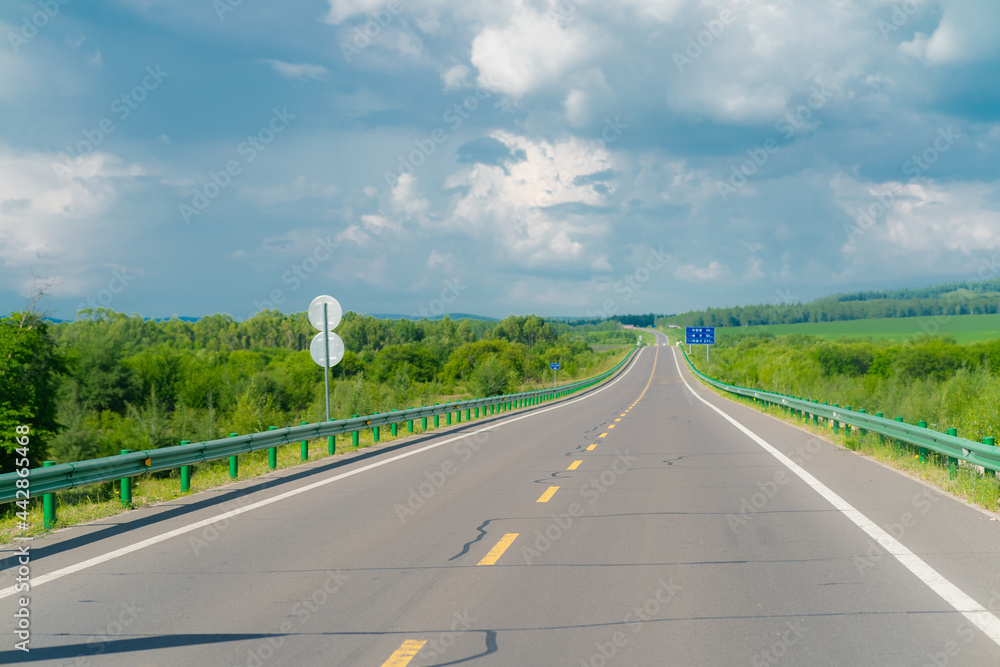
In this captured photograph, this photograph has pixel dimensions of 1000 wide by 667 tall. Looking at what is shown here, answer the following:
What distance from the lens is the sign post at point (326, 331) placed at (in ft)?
57.0

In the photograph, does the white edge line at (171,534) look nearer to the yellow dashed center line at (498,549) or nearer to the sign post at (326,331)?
the sign post at (326,331)

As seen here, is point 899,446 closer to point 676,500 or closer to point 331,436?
point 676,500

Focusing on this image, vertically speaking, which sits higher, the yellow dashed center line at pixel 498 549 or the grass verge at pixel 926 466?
the yellow dashed center line at pixel 498 549

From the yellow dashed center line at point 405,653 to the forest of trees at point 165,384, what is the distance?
29099mm

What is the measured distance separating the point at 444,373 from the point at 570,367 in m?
27.1

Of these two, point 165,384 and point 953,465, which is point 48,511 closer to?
point 953,465

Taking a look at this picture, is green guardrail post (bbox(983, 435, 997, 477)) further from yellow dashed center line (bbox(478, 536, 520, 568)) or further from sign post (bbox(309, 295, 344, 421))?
sign post (bbox(309, 295, 344, 421))

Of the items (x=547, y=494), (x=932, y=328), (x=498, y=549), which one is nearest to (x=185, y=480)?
(x=547, y=494)

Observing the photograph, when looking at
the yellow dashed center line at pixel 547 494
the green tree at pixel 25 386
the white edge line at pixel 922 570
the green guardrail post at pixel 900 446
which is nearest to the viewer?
the white edge line at pixel 922 570

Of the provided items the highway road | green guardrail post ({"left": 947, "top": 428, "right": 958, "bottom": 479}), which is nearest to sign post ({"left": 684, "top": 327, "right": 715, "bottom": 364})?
green guardrail post ({"left": 947, "top": 428, "right": 958, "bottom": 479})

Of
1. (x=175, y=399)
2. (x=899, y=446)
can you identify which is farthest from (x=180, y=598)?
(x=175, y=399)

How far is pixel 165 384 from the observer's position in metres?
75.2

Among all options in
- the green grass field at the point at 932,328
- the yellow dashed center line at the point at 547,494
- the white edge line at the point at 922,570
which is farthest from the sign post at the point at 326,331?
the green grass field at the point at 932,328

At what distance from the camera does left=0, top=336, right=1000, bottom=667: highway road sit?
15.5 feet
